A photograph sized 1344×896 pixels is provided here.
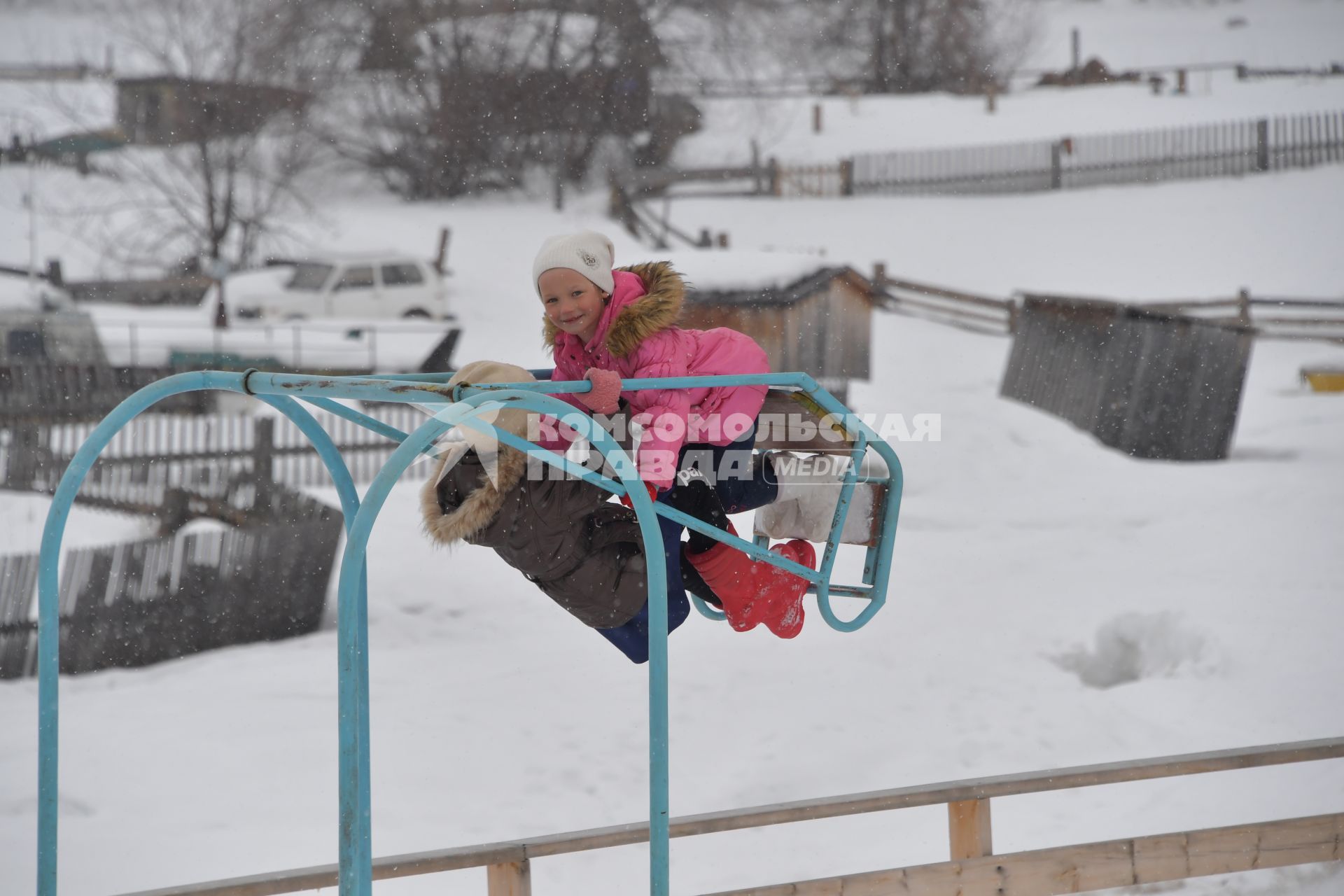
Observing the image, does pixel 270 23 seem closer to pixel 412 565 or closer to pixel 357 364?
pixel 357 364

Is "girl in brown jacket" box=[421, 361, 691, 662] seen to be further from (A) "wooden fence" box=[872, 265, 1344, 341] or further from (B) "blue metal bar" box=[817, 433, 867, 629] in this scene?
(A) "wooden fence" box=[872, 265, 1344, 341]

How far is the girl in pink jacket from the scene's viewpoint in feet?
6.96

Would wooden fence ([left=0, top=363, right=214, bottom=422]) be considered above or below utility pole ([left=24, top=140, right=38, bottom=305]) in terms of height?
below

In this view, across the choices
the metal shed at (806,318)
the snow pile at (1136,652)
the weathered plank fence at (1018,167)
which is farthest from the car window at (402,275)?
the snow pile at (1136,652)

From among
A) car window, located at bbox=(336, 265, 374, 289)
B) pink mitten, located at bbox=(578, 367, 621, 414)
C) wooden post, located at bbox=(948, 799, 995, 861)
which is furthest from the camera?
car window, located at bbox=(336, 265, 374, 289)

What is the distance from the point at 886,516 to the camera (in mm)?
2506

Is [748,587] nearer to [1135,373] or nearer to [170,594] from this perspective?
[170,594]

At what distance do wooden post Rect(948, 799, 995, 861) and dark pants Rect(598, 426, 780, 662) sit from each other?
3.64ft

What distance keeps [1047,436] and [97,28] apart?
32.8ft

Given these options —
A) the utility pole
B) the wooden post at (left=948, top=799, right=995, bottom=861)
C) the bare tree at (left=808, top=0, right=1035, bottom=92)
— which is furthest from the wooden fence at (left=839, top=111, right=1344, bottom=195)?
the wooden post at (left=948, top=799, right=995, bottom=861)

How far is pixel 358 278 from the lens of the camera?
10406 millimetres

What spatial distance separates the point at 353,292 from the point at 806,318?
4.95m

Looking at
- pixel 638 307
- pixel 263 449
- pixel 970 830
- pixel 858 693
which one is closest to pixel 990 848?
pixel 970 830

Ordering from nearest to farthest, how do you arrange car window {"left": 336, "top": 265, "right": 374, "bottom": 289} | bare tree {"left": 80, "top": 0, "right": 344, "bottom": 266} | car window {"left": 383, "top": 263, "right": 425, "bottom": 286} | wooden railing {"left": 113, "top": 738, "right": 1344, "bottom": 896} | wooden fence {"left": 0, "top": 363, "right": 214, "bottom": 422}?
wooden railing {"left": 113, "top": 738, "right": 1344, "bottom": 896}
wooden fence {"left": 0, "top": 363, "right": 214, "bottom": 422}
car window {"left": 336, "top": 265, "right": 374, "bottom": 289}
car window {"left": 383, "top": 263, "right": 425, "bottom": 286}
bare tree {"left": 80, "top": 0, "right": 344, "bottom": 266}
